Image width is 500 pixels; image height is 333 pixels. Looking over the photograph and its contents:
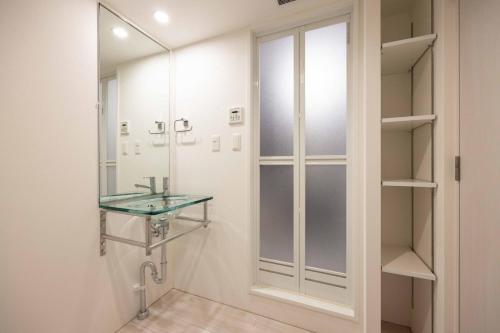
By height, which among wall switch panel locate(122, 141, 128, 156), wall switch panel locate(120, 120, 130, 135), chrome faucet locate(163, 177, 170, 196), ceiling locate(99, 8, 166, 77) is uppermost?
ceiling locate(99, 8, 166, 77)

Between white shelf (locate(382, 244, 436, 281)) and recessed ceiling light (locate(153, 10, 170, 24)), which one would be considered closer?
white shelf (locate(382, 244, 436, 281))

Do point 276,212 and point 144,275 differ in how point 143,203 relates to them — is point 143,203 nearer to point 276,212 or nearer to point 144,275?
point 144,275

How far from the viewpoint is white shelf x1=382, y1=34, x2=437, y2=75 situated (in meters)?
1.11

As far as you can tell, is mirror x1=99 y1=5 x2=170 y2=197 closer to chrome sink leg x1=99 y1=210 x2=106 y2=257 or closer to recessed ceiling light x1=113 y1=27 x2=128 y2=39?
recessed ceiling light x1=113 y1=27 x2=128 y2=39

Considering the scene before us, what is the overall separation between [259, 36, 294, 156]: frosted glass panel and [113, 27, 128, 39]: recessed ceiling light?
1.14 metres

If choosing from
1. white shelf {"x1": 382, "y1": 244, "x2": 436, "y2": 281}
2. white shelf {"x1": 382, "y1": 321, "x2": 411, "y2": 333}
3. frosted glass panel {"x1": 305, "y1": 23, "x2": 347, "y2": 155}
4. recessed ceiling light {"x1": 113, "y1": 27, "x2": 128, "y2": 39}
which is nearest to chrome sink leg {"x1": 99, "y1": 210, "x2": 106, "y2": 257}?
recessed ceiling light {"x1": 113, "y1": 27, "x2": 128, "y2": 39}

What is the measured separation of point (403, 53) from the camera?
1.25 meters

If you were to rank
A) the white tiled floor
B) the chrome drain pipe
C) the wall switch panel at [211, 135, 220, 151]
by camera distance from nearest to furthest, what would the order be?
the white tiled floor < the chrome drain pipe < the wall switch panel at [211, 135, 220, 151]

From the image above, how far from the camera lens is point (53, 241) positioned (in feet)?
3.90

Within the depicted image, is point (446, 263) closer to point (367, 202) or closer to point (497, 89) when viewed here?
point (367, 202)

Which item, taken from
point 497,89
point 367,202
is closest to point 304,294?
point 367,202

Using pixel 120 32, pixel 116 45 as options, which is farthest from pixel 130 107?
pixel 120 32

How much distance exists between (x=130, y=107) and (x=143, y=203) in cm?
84

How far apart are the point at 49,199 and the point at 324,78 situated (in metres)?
2.02
